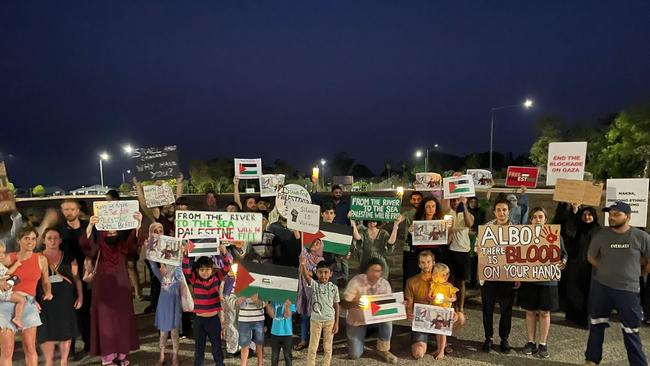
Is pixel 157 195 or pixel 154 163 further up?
pixel 154 163

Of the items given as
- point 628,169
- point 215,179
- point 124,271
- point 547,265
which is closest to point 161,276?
point 124,271

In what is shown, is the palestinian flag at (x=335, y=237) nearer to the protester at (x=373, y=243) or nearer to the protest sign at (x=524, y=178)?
the protester at (x=373, y=243)

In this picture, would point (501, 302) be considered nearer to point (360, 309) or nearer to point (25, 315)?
point (360, 309)

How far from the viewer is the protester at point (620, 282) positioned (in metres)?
5.14

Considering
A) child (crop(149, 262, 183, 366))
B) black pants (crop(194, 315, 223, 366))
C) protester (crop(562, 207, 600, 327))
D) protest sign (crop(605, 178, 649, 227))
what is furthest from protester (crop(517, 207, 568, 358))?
child (crop(149, 262, 183, 366))

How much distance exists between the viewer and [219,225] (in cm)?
576

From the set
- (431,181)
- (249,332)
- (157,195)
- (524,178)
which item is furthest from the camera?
(431,181)

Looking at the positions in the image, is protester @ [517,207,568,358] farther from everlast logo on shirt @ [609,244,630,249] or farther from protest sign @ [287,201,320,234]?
protest sign @ [287,201,320,234]

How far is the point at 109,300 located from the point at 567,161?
724cm

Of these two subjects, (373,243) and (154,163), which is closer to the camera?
(373,243)

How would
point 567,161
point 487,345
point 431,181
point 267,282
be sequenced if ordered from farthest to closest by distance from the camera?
point 431,181
point 567,161
point 487,345
point 267,282

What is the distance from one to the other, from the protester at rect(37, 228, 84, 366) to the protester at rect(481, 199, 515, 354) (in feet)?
17.8

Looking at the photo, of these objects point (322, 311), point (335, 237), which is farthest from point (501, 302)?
point (322, 311)

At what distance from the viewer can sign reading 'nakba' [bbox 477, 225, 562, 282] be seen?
5.85m
